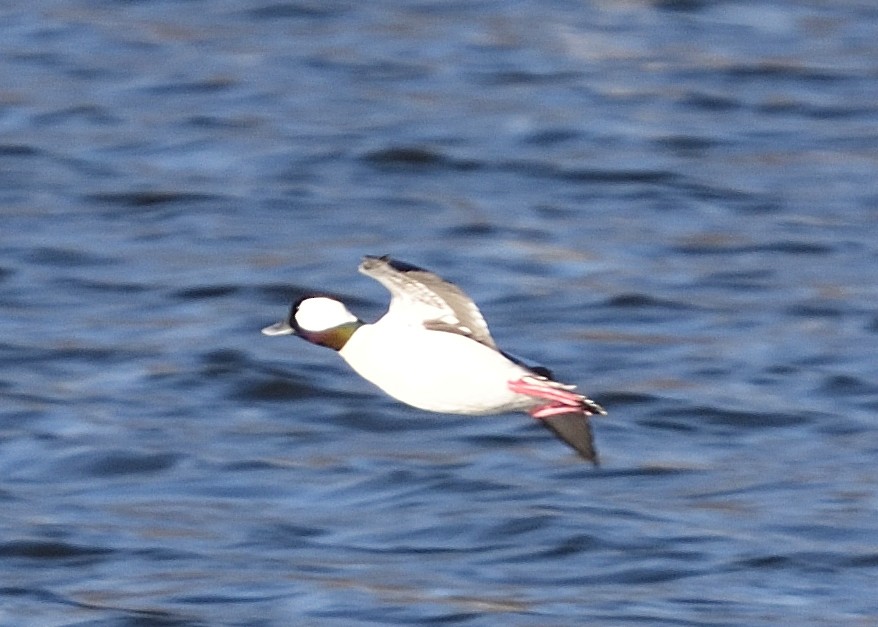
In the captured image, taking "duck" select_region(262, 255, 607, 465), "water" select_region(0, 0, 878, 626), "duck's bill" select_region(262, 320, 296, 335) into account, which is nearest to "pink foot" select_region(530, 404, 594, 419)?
"duck" select_region(262, 255, 607, 465)

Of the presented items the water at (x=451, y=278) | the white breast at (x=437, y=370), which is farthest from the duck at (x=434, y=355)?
the water at (x=451, y=278)

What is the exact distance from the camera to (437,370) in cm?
612

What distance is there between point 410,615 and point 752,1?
9842 millimetres

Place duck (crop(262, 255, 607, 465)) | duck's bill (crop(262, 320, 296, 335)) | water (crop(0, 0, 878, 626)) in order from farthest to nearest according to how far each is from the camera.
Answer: water (crop(0, 0, 878, 626)) → duck's bill (crop(262, 320, 296, 335)) → duck (crop(262, 255, 607, 465))

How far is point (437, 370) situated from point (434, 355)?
52 millimetres

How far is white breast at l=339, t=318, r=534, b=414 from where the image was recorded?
611cm

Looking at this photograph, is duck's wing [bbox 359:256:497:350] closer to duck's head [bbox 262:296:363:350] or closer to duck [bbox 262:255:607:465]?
duck [bbox 262:255:607:465]

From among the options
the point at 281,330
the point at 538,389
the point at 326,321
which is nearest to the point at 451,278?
the point at 281,330

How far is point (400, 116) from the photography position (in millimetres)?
16016

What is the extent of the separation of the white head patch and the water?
2478mm

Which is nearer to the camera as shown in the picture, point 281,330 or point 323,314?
point 323,314

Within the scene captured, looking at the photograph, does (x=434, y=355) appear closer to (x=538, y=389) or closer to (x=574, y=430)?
(x=538, y=389)

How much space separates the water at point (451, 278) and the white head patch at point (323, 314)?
2.48 meters

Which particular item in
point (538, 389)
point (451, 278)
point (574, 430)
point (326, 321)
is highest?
point (326, 321)
